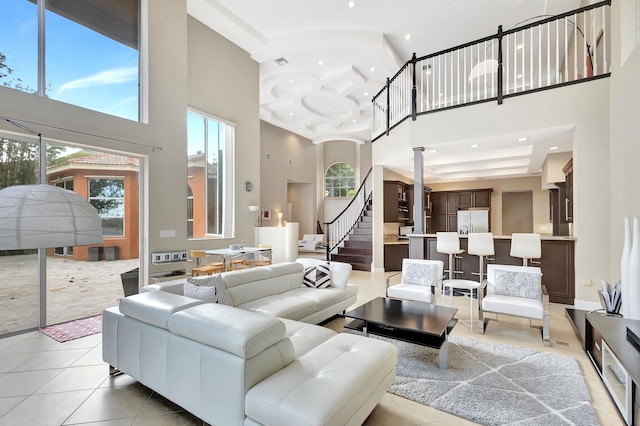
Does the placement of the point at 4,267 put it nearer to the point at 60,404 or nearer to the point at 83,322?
the point at 83,322

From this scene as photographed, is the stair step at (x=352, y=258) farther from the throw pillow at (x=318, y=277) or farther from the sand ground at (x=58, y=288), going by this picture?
the sand ground at (x=58, y=288)

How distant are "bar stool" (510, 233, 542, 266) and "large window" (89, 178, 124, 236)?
20.2 feet

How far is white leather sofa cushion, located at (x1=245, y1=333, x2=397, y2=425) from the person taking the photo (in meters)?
1.49

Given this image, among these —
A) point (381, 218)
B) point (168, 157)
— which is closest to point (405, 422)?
point (168, 157)

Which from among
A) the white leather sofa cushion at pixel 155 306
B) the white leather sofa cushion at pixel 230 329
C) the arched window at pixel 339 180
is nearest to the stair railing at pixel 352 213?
the arched window at pixel 339 180

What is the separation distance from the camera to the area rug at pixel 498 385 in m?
2.10

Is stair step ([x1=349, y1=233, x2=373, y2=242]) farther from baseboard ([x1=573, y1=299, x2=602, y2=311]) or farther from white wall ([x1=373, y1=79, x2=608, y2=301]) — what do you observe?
baseboard ([x1=573, y1=299, x2=602, y2=311])

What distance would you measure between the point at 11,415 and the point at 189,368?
144cm

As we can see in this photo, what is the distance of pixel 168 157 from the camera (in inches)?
203

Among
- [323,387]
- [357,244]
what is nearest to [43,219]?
[323,387]

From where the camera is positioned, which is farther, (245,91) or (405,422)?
(245,91)

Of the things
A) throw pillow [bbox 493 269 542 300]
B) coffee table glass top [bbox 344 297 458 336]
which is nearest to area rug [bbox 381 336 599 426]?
coffee table glass top [bbox 344 297 458 336]

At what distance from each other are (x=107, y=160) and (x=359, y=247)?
6267mm

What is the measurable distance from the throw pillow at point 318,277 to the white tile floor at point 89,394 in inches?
78.1
